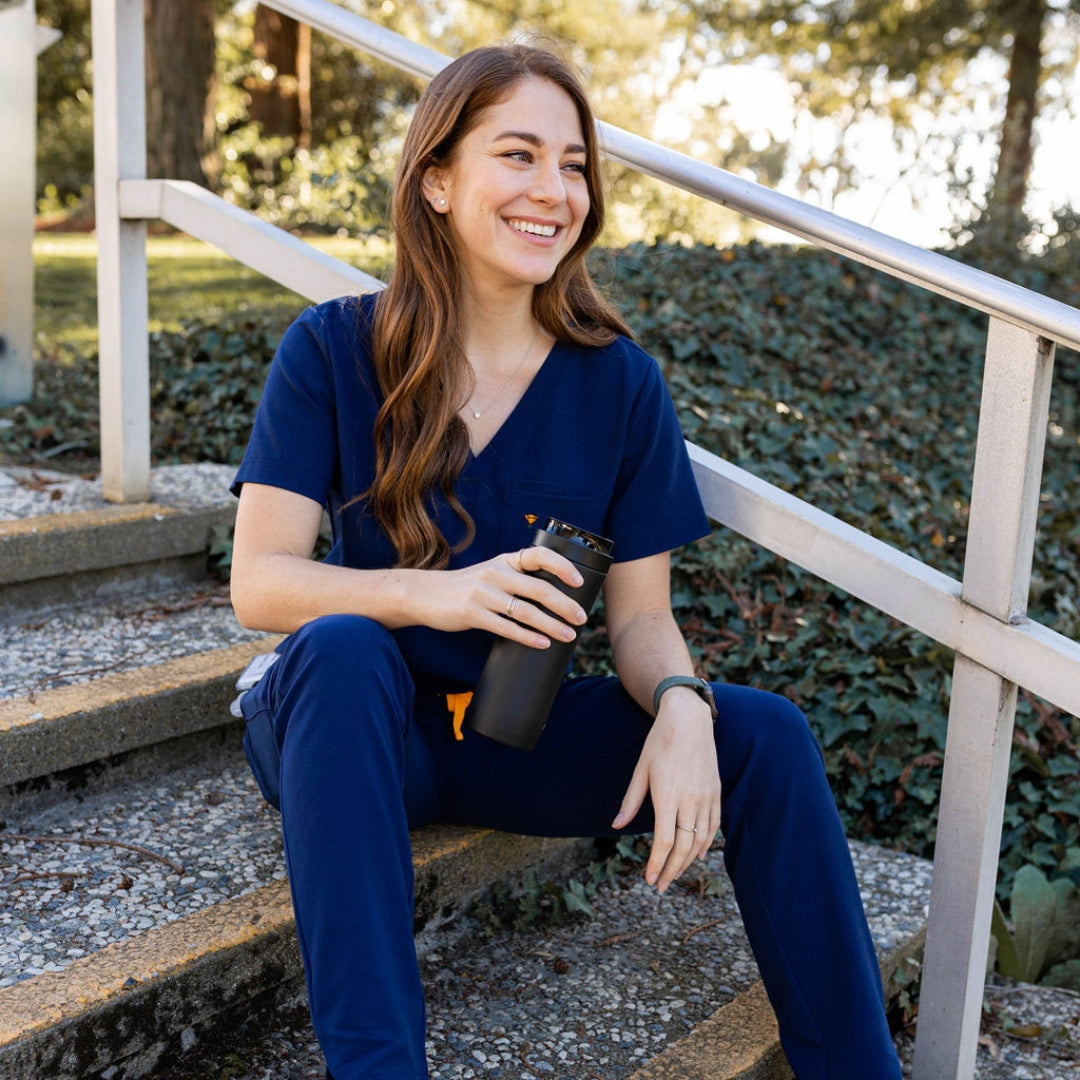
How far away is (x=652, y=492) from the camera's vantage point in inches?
72.4

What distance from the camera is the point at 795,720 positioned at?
→ 161 centimetres

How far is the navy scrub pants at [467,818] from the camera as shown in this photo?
4.39ft

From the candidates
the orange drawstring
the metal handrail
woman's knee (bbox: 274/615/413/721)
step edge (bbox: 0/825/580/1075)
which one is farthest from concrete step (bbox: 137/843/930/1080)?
the metal handrail

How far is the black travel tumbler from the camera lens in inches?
58.7

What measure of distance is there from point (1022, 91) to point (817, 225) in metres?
9.88

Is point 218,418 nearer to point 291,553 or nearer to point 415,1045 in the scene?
point 291,553

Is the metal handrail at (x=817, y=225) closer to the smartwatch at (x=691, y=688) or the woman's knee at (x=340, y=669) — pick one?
the smartwatch at (x=691, y=688)

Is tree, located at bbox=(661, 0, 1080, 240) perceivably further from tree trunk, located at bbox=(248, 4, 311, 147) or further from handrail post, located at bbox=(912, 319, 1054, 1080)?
handrail post, located at bbox=(912, 319, 1054, 1080)

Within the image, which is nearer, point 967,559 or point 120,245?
point 967,559

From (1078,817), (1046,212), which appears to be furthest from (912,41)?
(1078,817)

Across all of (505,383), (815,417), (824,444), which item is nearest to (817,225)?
(505,383)

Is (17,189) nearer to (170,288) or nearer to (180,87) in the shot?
(170,288)

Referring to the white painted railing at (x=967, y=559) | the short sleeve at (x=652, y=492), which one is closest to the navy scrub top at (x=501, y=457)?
the short sleeve at (x=652, y=492)

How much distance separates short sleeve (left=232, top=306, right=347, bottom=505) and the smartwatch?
550 millimetres
